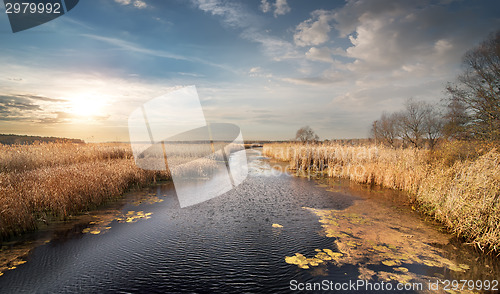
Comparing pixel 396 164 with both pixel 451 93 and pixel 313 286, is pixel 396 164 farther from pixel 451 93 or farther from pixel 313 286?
pixel 313 286

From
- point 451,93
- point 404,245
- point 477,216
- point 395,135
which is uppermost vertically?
point 451,93

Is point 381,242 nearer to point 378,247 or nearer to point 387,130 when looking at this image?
point 378,247

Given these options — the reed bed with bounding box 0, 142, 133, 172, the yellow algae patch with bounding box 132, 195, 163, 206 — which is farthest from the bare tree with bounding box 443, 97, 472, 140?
the reed bed with bounding box 0, 142, 133, 172

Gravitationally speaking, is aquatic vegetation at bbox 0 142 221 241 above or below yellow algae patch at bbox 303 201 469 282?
above

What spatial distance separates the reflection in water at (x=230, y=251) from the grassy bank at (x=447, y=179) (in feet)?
2.21

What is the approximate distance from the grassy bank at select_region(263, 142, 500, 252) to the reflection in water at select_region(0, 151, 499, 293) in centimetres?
67

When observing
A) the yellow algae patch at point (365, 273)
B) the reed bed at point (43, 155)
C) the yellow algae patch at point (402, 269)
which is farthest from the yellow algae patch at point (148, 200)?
the yellow algae patch at point (402, 269)

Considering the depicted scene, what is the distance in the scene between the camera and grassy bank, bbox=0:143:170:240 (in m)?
6.44

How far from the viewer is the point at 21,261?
506 cm

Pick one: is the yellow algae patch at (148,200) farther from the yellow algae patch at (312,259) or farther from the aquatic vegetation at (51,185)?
the yellow algae patch at (312,259)

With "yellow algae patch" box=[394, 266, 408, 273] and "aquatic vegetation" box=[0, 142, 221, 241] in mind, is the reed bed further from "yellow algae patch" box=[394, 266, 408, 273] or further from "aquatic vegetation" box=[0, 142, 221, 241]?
"yellow algae patch" box=[394, 266, 408, 273]

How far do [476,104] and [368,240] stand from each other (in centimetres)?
1958

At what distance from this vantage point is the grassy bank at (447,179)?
240 inches

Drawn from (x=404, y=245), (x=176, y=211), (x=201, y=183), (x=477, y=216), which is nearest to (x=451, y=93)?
(x=477, y=216)
